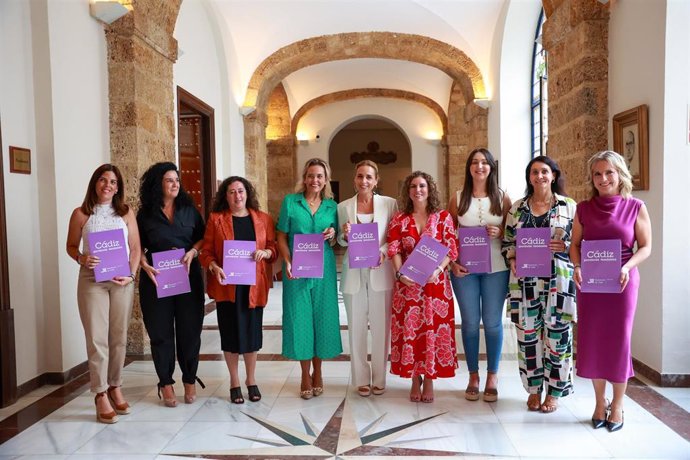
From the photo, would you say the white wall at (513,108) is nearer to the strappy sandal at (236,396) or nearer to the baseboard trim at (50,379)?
the strappy sandal at (236,396)

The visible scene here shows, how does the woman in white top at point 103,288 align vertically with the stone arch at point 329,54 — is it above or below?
below

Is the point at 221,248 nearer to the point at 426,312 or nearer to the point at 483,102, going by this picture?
the point at 426,312

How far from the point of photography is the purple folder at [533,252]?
3051 mm

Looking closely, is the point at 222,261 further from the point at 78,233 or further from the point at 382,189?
the point at 382,189

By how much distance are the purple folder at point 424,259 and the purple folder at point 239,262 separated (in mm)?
952

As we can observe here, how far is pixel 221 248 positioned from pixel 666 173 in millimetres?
3013

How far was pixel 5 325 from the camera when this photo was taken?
11.5 feet

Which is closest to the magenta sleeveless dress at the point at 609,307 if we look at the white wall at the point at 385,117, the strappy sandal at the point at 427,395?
the strappy sandal at the point at 427,395

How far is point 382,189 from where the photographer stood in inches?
846

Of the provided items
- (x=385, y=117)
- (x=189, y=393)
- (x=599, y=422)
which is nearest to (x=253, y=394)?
(x=189, y=393)

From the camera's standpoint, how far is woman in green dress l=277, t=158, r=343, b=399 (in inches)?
136

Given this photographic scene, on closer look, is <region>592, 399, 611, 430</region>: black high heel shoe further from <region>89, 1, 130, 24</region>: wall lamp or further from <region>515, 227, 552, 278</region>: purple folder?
<region>89, 1, 130, 24</region>: wall lamp

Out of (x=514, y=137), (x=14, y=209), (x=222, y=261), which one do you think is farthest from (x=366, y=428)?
(x=514, y=137)

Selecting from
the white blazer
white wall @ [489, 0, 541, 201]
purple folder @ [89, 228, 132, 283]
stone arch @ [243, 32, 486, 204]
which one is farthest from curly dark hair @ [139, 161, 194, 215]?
white wall @ [489, 0, 541, 201]
